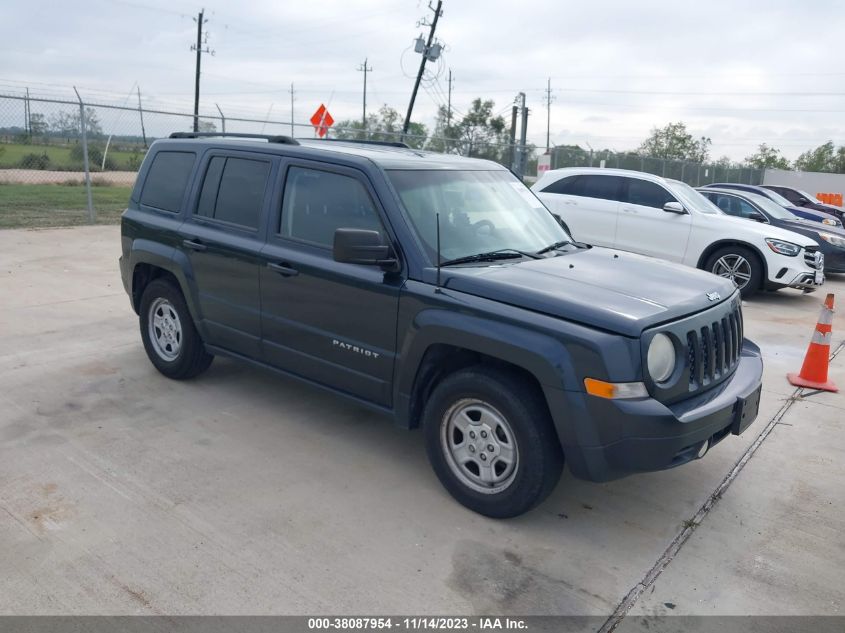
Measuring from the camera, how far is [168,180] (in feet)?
18.0

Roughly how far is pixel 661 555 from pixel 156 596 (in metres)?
2.35

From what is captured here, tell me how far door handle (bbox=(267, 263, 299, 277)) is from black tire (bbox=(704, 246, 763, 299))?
752 cm

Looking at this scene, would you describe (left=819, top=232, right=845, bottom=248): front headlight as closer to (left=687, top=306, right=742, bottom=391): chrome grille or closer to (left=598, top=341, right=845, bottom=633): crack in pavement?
(left=598, top=341, right=845, bottom=633): crack in pavement

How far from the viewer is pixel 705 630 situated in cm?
300

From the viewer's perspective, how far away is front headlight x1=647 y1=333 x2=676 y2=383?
3.37 metres

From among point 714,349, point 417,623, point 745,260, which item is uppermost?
point 745,260

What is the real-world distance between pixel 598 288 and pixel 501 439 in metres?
0.92

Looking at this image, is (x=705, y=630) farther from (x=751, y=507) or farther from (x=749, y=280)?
(x=749, y=280)

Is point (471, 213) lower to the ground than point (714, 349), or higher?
higher

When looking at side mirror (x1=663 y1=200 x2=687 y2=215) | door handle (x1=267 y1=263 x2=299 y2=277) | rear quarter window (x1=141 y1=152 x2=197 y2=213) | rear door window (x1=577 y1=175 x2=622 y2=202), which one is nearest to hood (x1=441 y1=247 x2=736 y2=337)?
door handle (x1=267 y1=263 x2=299 y2=277)

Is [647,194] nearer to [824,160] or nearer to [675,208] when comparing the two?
[675,208]

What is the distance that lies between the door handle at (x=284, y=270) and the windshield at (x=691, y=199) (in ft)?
25.2

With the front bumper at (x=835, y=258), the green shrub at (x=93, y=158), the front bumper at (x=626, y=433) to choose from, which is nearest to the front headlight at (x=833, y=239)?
the front bumper at (x=835, y=258)

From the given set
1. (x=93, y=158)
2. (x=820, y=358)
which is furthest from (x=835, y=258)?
(x=93, y=158)
